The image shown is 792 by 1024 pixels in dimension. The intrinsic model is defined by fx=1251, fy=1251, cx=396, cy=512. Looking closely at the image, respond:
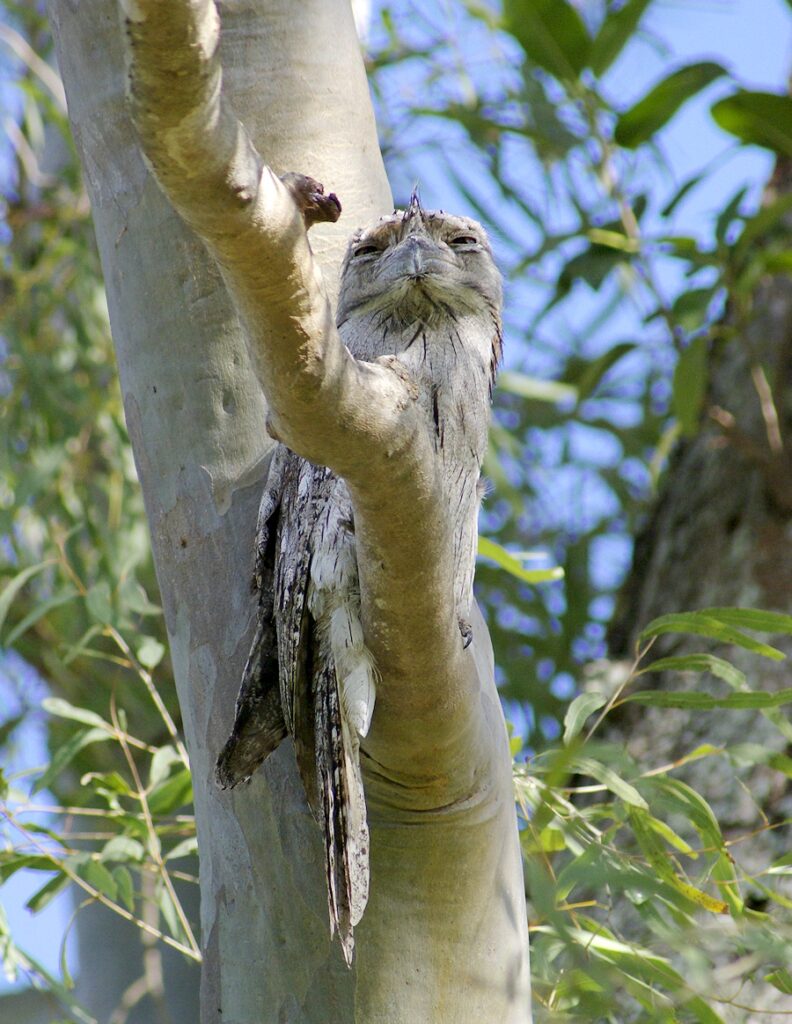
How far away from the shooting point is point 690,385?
2.31 metres

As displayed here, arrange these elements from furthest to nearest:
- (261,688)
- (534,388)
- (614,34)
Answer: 1. (534,388)
2. (614,34)
3. (261,688)

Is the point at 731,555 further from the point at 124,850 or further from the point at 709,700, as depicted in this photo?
the point at 124,850

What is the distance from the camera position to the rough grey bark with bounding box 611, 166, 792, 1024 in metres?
2.05

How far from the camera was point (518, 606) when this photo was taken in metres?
3.25

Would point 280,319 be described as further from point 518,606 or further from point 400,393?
point 518,606

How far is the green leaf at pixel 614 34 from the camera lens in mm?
2402

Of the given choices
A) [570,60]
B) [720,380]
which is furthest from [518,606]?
[570,60]

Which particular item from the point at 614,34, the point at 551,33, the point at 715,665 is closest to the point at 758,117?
the point at 614,34

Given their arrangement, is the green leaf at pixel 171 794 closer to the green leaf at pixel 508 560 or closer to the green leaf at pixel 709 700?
the green leaf at pixel 508 560

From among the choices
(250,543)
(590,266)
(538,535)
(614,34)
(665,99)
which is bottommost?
(538,535)

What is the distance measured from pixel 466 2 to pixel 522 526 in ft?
4.67

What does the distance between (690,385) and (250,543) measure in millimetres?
1221

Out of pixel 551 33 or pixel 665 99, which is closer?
pixel 665 99

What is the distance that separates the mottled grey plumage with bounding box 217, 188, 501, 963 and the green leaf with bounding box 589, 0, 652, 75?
1.11 metres
